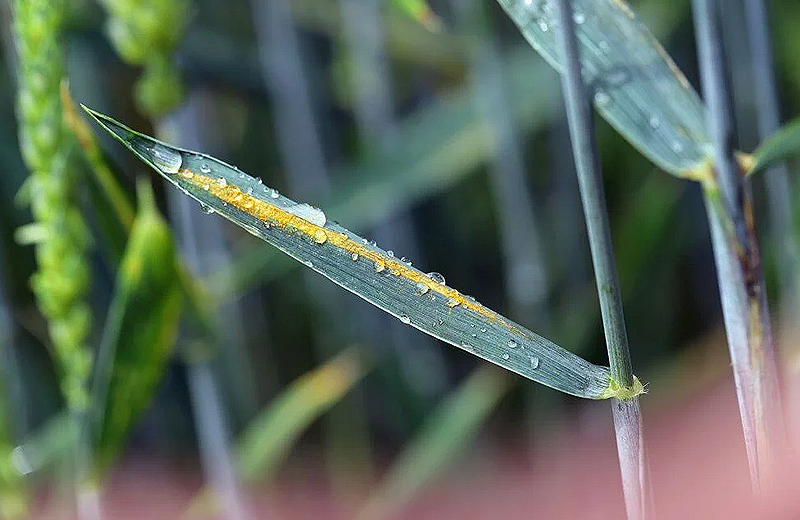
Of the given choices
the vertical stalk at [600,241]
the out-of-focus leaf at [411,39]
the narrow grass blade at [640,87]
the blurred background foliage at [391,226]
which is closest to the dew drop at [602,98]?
the narrow grass blade at [640,87]

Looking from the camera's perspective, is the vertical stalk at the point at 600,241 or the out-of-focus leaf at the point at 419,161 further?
the out-of-focus leaf at the point at 419,161

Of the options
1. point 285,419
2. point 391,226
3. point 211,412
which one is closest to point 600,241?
point 211,412

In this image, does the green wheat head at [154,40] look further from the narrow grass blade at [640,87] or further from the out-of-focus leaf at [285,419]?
the out-of-focus leaf at [285,419]

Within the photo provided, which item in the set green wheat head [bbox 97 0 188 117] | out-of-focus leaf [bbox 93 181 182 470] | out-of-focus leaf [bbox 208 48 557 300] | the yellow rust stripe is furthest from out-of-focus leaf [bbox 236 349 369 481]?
the yellow rust stripe

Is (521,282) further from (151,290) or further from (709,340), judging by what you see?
(151,290)

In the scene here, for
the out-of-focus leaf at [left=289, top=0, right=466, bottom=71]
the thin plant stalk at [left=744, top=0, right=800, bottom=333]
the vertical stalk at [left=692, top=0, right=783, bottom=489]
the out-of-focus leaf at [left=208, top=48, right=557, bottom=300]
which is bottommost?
the vertical stalk at [left=692, top=0, right=783, bottom=489]

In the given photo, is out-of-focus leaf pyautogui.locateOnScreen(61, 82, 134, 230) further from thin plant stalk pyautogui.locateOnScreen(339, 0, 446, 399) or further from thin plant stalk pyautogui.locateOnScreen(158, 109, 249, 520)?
thin plant stalk pyautogui.locateOnScreen(339, 0, 446, 399)

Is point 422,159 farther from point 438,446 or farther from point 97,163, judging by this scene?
point 97,163
